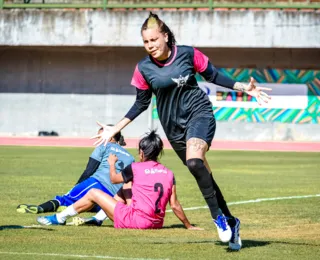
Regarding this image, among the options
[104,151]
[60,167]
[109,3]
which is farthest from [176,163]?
[109,3]

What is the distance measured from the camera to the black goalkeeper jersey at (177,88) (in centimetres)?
943

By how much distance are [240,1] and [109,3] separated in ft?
17.7

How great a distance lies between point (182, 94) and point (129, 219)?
2107mm

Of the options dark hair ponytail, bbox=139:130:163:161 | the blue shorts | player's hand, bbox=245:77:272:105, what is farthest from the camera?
the blue shorts

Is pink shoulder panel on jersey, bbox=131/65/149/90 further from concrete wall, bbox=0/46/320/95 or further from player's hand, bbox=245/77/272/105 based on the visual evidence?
concrete wall, bbox=0/46/320/95

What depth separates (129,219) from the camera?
10.9 metres

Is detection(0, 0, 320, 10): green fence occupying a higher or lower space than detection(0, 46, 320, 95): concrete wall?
higher

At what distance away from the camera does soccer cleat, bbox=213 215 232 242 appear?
29.5 ft

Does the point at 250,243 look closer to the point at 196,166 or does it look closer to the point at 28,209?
the point at 196,166

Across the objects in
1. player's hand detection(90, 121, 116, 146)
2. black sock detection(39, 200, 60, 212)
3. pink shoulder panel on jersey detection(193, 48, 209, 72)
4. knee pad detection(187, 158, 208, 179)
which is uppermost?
pink shoulder panel on jersey detection(193, 48, 209, 72)

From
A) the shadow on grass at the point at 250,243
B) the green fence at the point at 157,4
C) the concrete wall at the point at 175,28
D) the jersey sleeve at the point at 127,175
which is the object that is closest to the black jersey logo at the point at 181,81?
the shadow on grass at the point at 250,243

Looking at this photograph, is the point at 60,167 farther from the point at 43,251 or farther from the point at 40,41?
the point at 40,41

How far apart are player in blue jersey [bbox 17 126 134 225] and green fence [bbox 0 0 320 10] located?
23.4 meters

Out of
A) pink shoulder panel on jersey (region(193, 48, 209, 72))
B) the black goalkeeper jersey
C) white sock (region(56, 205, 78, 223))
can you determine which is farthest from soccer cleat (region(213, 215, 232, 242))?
white sock (region(56, 205, 78, 223))
